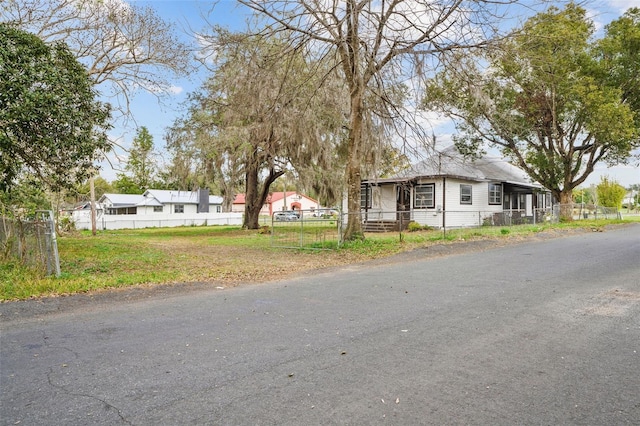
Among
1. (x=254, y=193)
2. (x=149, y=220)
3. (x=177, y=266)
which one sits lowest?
(x=177, y=266)

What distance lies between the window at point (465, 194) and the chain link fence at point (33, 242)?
20291 mm

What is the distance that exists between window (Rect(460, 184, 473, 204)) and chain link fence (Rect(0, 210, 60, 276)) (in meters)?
20.3

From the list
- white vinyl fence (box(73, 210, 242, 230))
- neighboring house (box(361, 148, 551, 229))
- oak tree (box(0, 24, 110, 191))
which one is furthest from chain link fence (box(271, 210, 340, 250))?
white vinyl fence (box(73, 210, 242, 230))

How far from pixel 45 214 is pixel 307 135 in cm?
1163

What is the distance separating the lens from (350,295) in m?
6.77

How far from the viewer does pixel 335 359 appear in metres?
3.85

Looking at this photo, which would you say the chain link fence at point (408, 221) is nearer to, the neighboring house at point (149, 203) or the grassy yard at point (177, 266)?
the grassy yard at point (177, 266)

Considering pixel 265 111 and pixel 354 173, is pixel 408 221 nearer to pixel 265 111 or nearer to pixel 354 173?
pixel 354 173

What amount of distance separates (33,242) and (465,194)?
69.6ft

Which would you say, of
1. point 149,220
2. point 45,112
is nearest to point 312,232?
point 45,112

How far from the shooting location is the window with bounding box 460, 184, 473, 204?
2405 centimetres

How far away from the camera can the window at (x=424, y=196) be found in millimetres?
23422

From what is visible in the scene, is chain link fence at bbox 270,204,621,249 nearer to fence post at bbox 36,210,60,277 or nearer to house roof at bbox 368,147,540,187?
house roof at bbox 368,147,540,187

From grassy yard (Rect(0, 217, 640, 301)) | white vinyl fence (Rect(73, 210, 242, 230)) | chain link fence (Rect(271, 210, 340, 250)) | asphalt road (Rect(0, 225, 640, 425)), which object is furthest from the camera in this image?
white vinyl fence (Rect(73, 210, 242, 230))
